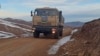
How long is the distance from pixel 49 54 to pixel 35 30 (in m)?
16.9

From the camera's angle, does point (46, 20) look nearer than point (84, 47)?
No

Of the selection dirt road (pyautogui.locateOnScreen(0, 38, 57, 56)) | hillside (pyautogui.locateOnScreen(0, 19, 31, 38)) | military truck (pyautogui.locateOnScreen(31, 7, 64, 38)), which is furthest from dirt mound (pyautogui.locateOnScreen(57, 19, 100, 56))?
hillside (pyautogui.locateOnScreen(0, 19, 31, 38))

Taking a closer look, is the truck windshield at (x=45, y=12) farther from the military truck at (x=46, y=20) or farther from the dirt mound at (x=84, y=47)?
the dirt mound at (x=84, y=47)

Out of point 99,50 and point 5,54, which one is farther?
point 5,54

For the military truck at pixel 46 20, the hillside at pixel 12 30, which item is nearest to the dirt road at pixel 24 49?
the military truck at pixel 46 20

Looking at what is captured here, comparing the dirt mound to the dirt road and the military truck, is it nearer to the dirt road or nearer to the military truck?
the dirt road

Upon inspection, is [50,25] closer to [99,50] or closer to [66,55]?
[66,55]

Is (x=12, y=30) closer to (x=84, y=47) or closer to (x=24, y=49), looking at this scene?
(x=24, y=49)

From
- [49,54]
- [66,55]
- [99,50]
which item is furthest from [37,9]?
[99,50]

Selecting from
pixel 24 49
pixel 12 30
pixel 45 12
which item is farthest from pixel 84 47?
pixel 12 30


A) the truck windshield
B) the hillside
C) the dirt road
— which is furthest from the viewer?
the hillside

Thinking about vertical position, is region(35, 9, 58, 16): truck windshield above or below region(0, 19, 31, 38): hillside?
above

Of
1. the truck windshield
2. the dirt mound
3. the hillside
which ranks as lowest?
the hillside

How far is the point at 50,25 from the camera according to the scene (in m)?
36.2
